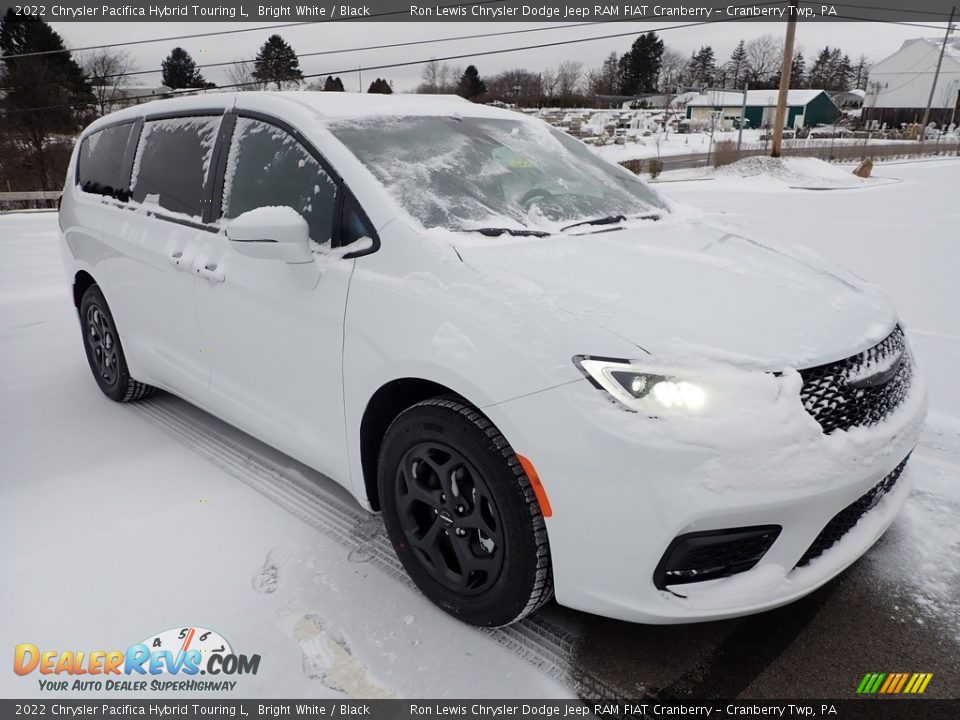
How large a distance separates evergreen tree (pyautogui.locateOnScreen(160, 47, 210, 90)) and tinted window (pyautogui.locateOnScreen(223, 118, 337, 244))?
44.9 metres

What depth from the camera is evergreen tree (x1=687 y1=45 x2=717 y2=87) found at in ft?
327

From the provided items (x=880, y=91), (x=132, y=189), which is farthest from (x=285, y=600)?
(x=880, y=91)

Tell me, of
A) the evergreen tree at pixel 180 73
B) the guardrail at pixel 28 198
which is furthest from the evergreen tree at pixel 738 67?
the guardrail at pixel 28 198

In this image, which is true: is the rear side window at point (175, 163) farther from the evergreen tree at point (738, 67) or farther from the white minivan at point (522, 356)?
the evergreen tree at point (738, 67)

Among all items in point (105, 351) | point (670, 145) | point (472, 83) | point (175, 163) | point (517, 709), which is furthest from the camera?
point (472, 83)

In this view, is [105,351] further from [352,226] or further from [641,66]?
[641,66]

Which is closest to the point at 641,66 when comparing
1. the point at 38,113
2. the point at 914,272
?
the point at 38,113

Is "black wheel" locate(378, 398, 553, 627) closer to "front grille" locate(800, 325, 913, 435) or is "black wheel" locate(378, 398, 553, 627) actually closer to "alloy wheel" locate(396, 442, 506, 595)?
"alloy wheel" locate(396, 442, 506, 595)

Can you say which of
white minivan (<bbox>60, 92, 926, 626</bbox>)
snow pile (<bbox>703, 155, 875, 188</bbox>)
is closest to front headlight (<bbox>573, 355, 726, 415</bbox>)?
white minivan (<bbox>60, 92, 926, 626</bbox>)

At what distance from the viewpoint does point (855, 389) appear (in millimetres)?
1898

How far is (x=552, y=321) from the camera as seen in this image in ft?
6.04

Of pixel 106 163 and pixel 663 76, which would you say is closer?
pixel 106 163

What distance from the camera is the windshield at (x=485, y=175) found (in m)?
2.42

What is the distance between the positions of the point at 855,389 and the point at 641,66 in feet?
313
